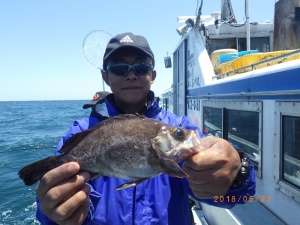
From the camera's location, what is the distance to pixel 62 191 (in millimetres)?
1860

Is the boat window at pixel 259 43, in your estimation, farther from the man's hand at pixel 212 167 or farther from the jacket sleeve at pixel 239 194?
the man's hand at pixel 212 167

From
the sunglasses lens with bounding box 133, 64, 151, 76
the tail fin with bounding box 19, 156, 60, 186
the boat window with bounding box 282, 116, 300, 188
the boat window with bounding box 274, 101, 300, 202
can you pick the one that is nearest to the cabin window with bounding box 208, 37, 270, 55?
the boat window with bounding box 274, 101, 300, 202

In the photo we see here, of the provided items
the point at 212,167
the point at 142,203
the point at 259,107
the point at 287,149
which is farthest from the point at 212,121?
the point at 212,167

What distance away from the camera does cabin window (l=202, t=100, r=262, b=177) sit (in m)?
4.06

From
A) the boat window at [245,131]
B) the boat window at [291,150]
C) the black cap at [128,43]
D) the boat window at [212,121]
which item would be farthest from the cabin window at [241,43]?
the black cap at [128,43]

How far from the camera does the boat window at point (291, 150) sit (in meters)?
3.22

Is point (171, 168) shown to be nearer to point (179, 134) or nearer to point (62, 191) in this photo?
point (179, 134)

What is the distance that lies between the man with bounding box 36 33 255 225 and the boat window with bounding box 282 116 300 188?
54.6 inches

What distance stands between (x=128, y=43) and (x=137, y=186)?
1.27 m

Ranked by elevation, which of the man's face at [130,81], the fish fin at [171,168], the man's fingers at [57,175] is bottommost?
the man's fingers at [57,175]

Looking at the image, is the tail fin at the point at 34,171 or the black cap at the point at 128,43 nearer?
the tail fin at the point at 34,171

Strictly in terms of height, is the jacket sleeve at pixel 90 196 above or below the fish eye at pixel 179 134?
below

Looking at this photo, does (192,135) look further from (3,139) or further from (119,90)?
(3,139)

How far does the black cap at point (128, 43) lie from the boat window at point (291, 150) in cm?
183
